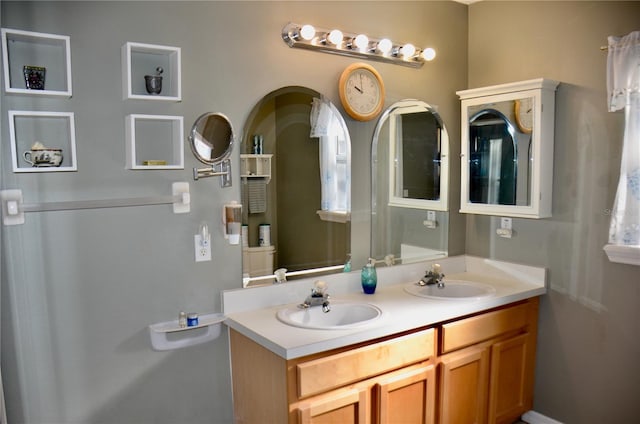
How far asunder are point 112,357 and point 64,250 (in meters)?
0.49

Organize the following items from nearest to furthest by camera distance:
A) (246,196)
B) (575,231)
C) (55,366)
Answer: (55,366) → (246,196) → (575,231)

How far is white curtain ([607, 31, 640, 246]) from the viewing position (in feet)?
7.77

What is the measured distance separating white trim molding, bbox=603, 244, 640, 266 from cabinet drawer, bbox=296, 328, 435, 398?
0.99 meters

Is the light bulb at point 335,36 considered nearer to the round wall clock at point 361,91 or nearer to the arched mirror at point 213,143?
the round wall clock at point 361,91

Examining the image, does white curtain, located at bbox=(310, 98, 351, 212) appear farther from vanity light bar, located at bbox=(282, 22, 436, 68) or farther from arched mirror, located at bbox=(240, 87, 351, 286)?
vanity light bar, located at bbox=(282, 22, 436, 68)

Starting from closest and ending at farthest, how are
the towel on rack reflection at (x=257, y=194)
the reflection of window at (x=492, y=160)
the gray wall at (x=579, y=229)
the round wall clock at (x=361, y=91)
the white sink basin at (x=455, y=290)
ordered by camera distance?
the towel on rack reflection at (x=257, y=194)
the gray wall at (x=579, y=229)
the round wall clock at (x=361, y=91)
the white sink basin at (x=455, y=290)
the reflection of window at (x=492, y=160)

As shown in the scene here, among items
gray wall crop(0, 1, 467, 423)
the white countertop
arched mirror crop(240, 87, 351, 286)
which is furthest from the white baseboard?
gray wall crop(0, 1, 467, 423)

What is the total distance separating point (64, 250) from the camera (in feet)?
6.56

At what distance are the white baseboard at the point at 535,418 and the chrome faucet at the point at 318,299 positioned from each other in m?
1.47

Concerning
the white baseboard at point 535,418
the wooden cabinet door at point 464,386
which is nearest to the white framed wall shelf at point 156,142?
the wooden cabinet door at point 464,386

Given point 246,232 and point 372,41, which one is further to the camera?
point 372,41

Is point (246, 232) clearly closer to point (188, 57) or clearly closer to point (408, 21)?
point (188, 57)

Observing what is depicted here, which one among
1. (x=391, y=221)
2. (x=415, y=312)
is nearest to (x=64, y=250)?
(x=415, y=312)

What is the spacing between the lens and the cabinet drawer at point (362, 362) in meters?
1.99
